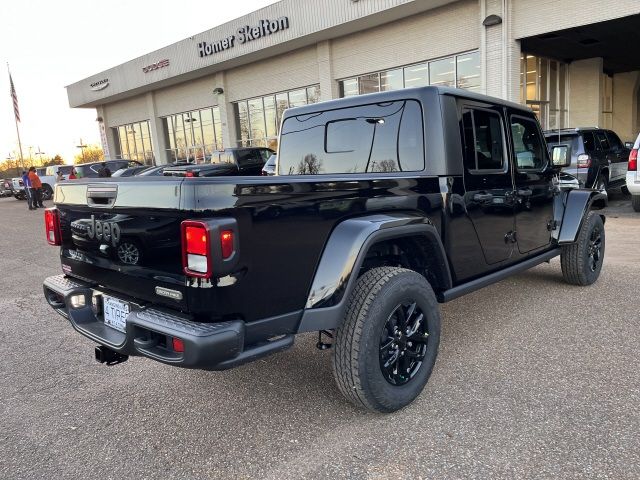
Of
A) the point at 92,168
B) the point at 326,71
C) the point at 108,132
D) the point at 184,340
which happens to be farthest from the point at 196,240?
the point at 108,132

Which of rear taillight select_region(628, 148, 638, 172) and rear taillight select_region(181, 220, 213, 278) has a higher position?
rear taillight select_region(181, 220, 213, 278)

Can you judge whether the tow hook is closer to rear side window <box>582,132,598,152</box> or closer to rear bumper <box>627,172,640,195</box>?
rear bumper <box>627,172,640,195</box>

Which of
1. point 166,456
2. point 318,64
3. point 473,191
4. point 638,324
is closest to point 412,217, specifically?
point 473,191

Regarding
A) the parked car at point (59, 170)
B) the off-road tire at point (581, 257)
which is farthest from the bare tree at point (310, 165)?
the parked car at point (59, 170)

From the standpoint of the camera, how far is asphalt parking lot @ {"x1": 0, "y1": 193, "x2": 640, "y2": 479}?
2.36m

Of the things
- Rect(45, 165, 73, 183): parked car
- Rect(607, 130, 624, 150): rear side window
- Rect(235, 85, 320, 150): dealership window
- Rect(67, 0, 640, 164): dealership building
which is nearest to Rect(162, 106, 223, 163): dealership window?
Rect(67, 0, 640, 164): dealership building

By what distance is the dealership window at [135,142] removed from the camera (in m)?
30.9

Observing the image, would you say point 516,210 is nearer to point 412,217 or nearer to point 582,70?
point 412,217

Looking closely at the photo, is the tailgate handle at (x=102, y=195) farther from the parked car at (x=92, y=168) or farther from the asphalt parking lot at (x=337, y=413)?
the parked car at (x=92, y=168)

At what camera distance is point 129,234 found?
247 centimetres

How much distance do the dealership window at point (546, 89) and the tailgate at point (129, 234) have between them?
1498 centimetres

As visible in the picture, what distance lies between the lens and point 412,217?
291 centimetres

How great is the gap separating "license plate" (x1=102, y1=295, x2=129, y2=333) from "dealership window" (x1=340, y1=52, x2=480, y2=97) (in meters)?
12.4

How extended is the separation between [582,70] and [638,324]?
1816 centimetres
